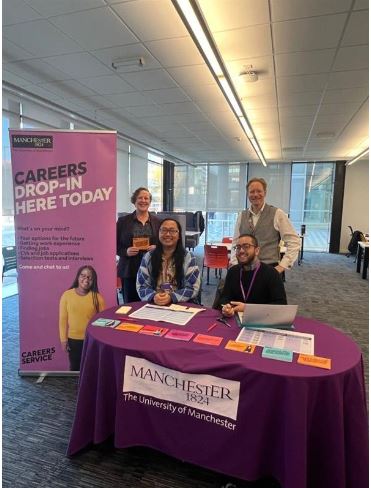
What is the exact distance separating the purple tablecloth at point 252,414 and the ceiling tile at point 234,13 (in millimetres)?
2291

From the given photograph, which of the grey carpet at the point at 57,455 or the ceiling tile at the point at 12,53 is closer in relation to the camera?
the grey carpet at the point at 57,455

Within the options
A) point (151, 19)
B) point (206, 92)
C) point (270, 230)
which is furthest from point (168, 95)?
point (270, 230)

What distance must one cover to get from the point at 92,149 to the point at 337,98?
3475mm

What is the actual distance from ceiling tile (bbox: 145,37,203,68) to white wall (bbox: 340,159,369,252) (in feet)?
26.6

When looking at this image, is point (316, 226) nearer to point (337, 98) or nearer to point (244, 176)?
point (244, 176)

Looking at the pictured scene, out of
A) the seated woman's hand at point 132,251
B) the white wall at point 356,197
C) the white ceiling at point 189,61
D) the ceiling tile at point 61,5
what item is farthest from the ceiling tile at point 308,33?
the white wall at point 356,197

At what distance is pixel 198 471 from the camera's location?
171 cm

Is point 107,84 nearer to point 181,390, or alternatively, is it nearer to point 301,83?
point 301,83

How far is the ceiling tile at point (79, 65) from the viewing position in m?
3.11

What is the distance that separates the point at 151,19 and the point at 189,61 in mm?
764

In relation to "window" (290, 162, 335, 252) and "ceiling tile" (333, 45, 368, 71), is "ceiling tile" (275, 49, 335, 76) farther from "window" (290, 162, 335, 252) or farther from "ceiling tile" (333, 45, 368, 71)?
"window" (290, 162, 335, 252)

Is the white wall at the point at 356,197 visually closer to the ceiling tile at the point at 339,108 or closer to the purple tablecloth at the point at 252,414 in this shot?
the ceiling tile at the point at 339,108

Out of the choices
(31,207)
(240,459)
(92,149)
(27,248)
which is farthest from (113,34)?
(240,459)

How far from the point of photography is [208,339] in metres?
1.64
